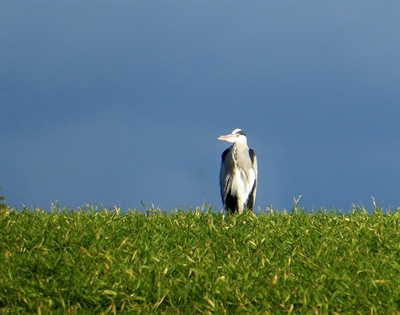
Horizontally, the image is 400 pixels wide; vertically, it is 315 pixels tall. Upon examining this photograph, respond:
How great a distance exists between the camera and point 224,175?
1141 centimetres

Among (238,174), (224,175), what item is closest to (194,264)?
(238,174)

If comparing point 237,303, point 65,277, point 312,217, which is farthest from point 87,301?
point 312,217

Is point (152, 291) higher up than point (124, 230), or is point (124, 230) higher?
point (124, 230)

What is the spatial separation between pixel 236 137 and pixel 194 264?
5207mm

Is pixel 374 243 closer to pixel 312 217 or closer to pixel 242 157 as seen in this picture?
pixel 312 217

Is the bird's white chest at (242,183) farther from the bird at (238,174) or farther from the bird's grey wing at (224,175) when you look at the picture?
the bird's grey wing at (224,175)

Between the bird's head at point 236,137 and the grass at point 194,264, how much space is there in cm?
259

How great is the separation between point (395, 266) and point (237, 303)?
81.8 inches

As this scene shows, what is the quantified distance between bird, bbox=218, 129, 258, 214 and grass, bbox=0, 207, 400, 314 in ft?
7.86

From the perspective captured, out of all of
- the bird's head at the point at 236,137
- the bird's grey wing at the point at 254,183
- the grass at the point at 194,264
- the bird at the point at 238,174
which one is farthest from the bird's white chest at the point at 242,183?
the grass at the point at 194,264

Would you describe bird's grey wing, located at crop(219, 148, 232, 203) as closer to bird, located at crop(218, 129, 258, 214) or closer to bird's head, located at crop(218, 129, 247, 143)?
bird, located at crop(218, 129, 258, 214)

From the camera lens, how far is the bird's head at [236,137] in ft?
36.6

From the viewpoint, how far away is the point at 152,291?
18.5 feet

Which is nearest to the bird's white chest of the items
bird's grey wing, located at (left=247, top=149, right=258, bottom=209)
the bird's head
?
bird's grey wing, located at (left=247, top=149, right=258, bottom=209)
